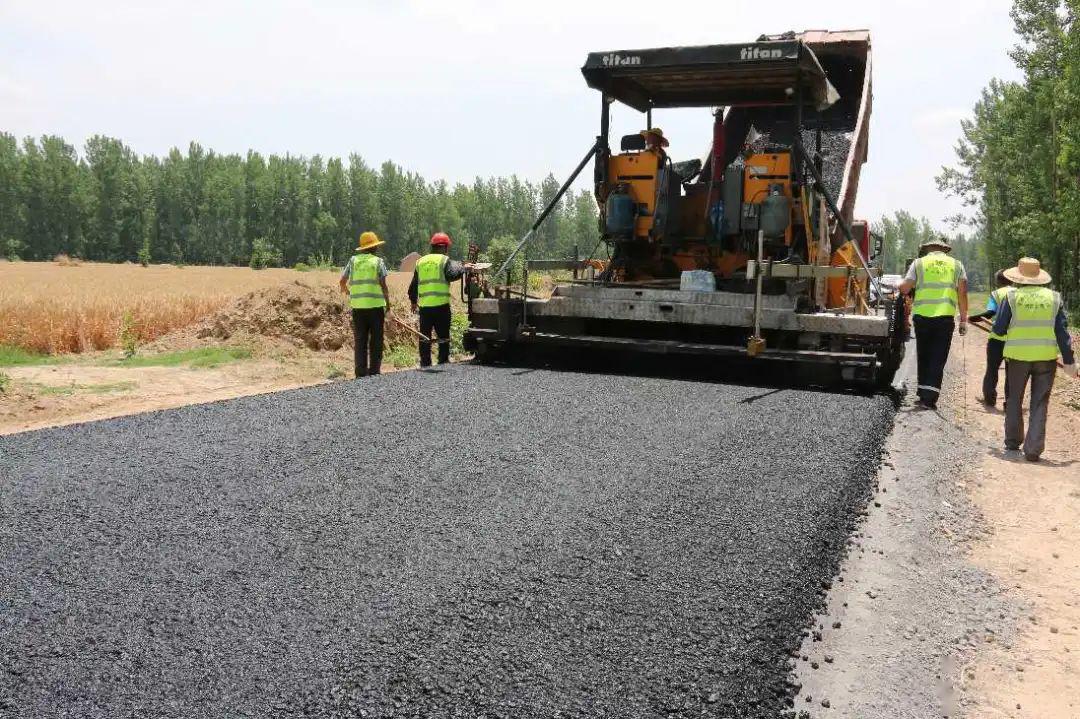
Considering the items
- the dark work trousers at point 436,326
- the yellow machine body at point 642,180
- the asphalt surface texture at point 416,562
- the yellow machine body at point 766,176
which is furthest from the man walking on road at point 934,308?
the dark work trousers at point 436,326

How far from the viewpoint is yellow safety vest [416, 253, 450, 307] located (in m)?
8.54

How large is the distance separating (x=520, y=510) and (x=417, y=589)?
2.90 ft

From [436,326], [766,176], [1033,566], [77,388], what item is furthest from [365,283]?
[1033,566]

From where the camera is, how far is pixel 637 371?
764cm

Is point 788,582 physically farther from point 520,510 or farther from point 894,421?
point 894,421

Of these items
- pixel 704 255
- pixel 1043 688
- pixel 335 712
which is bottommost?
pixel 1043 688

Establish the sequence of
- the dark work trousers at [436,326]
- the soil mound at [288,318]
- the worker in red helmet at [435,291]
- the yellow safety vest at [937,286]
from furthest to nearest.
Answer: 1. the soil mound at [288,318]
2. the dark work trousers at [436,326]
3. the worker in red helmet at [435,291]
4. the yellow safety vest at [937,286]

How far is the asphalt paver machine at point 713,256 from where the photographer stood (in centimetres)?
692

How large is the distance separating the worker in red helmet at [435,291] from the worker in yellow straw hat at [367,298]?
385 millimetres

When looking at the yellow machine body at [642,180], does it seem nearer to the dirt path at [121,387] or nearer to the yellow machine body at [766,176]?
the yellow machine body at [766,176]

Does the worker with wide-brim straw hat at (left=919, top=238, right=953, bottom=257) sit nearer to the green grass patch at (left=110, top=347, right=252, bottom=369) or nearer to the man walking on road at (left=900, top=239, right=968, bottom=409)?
the man walking on road at (left=900, top=239, right=968, bottom=409)

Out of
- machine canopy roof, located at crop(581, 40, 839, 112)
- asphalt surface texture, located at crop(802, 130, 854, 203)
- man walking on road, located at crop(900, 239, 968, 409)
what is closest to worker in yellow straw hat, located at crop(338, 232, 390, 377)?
machine canopy roof, located at crop(581, 40, 839, 112)

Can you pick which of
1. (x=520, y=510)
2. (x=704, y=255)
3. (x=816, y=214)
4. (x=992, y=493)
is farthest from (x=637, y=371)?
(x=520, y=510)

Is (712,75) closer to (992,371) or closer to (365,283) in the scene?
(365,283)
